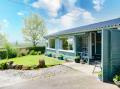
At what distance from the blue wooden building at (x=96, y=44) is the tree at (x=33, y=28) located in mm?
15254

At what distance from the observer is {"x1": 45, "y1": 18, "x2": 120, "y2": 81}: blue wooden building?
10.2m

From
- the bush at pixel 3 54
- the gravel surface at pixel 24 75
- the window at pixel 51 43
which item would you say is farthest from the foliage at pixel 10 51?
the gravel surface at pixel 24 75

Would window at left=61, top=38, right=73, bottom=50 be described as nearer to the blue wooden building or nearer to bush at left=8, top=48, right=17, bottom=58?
the blue wooden building

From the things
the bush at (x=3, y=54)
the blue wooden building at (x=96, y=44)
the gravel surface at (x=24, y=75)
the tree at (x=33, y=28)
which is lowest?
the gravel surface at (x=24, y=75)

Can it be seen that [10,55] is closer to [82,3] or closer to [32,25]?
[82,3]

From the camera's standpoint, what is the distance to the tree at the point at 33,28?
43000mm

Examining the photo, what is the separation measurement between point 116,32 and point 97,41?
7.49m

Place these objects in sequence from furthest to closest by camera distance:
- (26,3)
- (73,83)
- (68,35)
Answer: (26,3)
(68,35)
(73,83)

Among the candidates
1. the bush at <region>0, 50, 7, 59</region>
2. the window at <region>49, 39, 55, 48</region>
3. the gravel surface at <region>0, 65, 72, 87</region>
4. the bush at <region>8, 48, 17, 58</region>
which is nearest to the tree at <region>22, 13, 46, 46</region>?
the bush at <region>0, 50, 7, 59</region>

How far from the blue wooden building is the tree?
Answer: 15.3m

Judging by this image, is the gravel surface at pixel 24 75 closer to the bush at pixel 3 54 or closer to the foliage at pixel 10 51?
the foliage at pixel 10 51

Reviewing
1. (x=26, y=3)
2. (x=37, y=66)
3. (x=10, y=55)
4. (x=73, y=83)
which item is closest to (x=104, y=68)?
(x=73, y=83)

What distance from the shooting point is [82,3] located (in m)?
26.3

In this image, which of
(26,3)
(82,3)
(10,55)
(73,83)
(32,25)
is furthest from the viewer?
(32,25)
